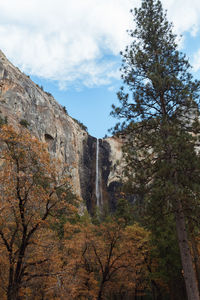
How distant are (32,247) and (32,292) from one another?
16.4 ft

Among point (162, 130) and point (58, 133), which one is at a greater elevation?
point (58, 133)

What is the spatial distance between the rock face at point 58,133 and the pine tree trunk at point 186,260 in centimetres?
3602

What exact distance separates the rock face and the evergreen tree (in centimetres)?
3387

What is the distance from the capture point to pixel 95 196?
181 feet

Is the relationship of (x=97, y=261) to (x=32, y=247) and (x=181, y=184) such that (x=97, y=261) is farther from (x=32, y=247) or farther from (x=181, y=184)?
(x=181, y=184)

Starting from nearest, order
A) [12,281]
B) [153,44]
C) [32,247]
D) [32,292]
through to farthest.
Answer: [12,281], [32,247], [153,44], [32,292]

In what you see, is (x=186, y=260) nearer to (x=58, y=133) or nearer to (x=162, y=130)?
(x=162, y=130)

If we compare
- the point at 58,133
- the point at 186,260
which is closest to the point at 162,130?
the point at 186,260

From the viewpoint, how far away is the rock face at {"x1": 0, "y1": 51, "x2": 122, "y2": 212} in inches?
1866

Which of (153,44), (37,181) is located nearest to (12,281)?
(37,181)

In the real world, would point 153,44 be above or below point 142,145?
above

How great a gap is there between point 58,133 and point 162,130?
154ft

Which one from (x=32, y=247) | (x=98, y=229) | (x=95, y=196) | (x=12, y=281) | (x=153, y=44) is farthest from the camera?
(x=95, y=196)

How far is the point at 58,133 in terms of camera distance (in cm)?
5550
